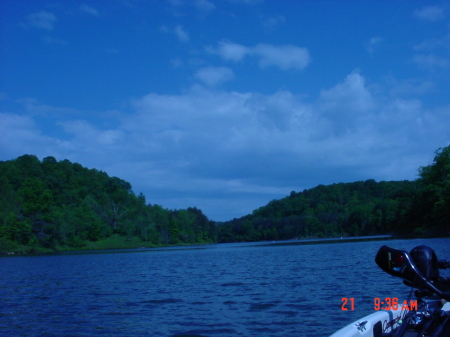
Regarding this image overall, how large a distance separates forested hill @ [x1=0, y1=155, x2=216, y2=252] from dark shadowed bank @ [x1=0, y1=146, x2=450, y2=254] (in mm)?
237

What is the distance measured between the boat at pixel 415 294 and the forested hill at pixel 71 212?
108091 mm

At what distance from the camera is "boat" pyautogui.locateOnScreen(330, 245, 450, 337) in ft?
18.2

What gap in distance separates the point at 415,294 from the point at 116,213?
17377 cm

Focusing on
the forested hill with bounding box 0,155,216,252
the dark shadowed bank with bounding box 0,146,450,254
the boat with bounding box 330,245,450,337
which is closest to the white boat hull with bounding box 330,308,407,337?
the boat with bounding box 330,245,450,337

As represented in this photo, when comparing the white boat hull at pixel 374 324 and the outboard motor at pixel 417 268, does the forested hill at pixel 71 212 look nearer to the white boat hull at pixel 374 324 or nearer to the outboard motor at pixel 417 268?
the white boat hull at pixel 374 324

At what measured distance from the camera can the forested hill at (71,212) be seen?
117 meters

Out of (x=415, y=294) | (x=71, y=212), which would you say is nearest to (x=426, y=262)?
Result: (x=415, y=294)

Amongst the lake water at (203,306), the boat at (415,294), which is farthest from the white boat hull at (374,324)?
the lake water at (203,306)

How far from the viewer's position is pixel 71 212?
481ft

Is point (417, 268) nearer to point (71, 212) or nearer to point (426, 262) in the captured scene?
point (426, 262)

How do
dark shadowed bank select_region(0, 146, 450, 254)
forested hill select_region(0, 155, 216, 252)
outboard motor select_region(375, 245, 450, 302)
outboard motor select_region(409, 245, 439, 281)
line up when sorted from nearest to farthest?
1. outboard motor select_region(375, 245, 450, 302)
2. outboard motor select_region(409, 245, 439, 281)
3. dark shadowed bank select_region(0, 146, 450, 254)
4. forested hill select_region(0, 155, 216, 252)

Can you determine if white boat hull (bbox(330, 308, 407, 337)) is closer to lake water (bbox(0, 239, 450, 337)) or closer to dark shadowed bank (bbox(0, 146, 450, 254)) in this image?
lake water (bbox(0, 239, 450, 337))

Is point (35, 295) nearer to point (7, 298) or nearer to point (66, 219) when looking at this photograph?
point (7, 298)

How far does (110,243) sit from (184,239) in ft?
159
